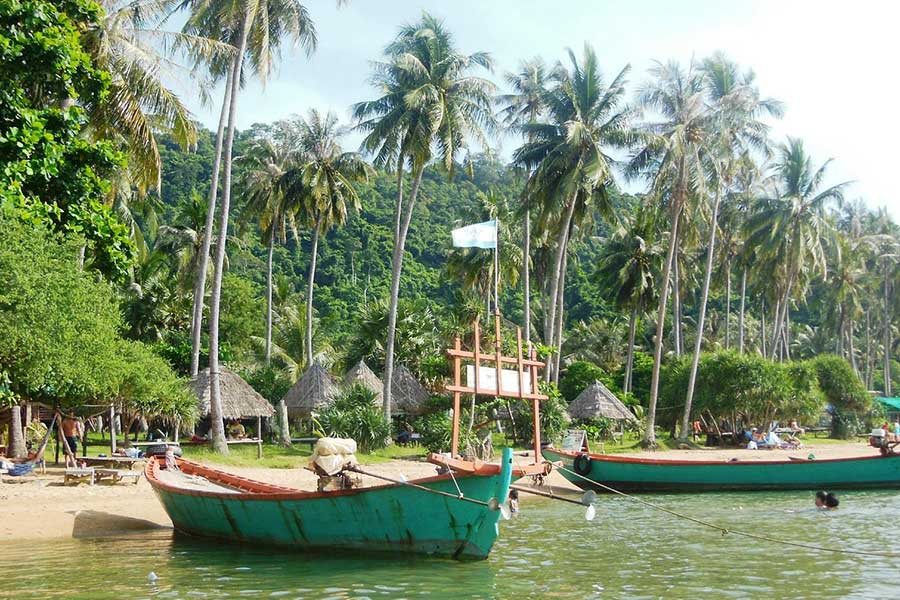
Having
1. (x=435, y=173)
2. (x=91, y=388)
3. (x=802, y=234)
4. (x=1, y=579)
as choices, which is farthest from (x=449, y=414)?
(x=435, y=173)

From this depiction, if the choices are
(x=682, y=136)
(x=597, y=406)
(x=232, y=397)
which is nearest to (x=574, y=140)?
(x=682, y=136)

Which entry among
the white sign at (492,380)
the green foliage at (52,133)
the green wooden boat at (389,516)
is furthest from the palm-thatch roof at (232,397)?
the white sign at (492,380)

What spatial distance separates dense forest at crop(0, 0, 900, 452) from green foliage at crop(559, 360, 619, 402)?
16 centimetres

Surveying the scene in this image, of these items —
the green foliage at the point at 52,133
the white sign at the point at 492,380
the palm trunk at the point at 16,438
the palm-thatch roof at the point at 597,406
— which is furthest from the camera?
the palm-thatch roof at the point at 597,406

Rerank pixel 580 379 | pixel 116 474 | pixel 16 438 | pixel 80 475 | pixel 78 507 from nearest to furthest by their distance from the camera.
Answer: pixel 78 507 < pixel 80 475 < pixel 116 474 < pixel 16 438 < pixel 580 379

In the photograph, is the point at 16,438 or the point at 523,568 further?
the point at 16,438

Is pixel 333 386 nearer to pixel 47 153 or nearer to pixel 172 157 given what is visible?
pixel 47 153

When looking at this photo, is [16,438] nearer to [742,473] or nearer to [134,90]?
[134,90]

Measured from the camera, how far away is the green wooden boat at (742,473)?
22.0 m

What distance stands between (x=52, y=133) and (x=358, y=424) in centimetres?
1400

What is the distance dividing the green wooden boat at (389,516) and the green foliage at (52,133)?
6072 mm

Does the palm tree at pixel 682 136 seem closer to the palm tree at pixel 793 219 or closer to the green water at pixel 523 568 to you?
the palm tree at pixel 793 219

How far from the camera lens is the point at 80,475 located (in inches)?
707

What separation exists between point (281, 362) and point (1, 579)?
32.9m
